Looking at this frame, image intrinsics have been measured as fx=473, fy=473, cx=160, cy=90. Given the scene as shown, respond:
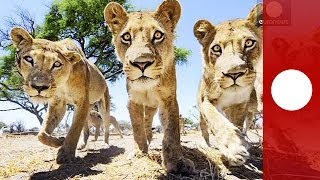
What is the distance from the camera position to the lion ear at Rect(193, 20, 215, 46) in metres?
1.73

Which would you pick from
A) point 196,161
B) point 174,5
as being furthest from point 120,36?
point 196,161

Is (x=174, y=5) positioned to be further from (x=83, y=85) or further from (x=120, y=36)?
(x=83, y=85)

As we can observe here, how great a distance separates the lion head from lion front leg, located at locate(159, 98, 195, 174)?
198 mm

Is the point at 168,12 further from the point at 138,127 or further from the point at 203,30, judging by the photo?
the point at 138,127

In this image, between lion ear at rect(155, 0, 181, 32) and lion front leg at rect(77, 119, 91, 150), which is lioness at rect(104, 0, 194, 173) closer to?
lion ear at rect(155, 0, 181, 32)

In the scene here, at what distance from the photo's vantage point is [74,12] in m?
2.40

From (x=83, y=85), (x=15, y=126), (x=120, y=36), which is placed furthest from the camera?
(x=15, y=126)

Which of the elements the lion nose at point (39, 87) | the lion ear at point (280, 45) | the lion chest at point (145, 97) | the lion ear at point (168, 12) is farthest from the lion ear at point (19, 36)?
the lion ear at point (280, 45)

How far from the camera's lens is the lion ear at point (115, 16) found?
5.49 ft

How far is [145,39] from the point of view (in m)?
1.53

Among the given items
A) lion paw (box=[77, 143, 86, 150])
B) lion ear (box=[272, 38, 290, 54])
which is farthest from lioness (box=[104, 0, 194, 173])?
lion paw (box=[77, 143, 86, 150])

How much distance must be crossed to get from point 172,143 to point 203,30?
443mm

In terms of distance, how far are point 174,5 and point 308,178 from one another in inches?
41.7

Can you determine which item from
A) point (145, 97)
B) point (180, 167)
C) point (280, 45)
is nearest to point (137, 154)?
point (145, 97)
